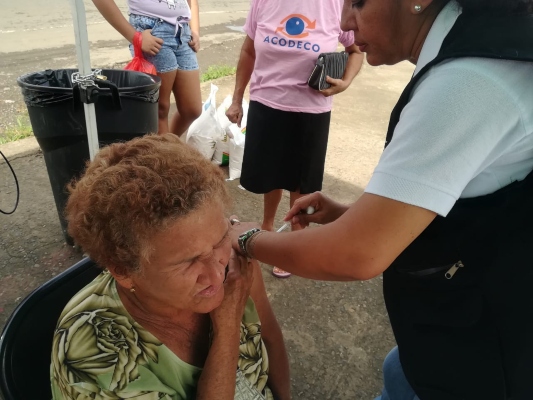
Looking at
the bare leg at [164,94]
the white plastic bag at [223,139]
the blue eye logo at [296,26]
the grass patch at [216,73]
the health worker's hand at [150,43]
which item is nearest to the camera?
the blue eye logo at [296,26]

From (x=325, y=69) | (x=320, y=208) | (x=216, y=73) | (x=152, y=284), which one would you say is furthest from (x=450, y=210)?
(x=216, y=73)

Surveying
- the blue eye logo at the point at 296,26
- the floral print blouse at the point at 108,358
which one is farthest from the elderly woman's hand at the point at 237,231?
the blue eye logo at the point at 296,26

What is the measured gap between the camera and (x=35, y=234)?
3.14 metres

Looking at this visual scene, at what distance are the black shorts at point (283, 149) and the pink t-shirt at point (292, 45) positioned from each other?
7 cm

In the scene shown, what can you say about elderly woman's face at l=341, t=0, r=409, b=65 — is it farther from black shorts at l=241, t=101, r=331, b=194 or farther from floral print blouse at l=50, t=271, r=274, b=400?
black shorts at l=241, t=101, r=331, b=194

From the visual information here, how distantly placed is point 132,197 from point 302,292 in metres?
A: 1.89

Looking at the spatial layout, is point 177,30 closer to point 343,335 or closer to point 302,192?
point 302,192

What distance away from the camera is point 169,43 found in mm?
3246

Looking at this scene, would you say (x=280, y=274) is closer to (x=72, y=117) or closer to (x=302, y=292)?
(x=302, y=292)

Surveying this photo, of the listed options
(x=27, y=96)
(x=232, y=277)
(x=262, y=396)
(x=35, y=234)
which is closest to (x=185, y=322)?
(x=232, y=277)

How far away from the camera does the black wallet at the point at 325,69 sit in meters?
2.47

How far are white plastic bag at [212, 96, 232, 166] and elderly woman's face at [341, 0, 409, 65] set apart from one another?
2.75 meters

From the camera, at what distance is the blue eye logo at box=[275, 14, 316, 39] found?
2467 mm

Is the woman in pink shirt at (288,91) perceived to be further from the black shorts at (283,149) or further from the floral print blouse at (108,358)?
the floral print blouse at (108,358)
